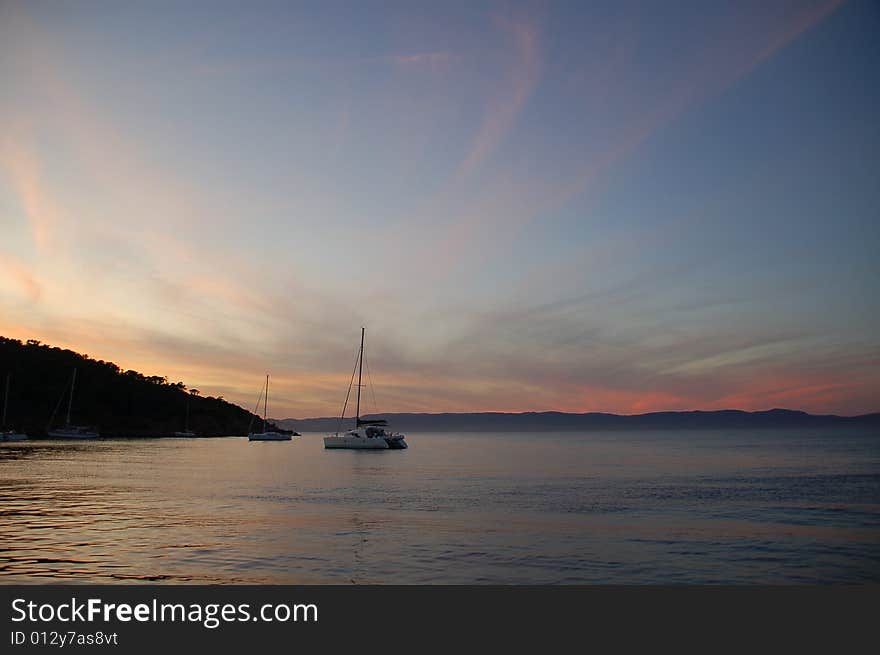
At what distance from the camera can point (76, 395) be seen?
167m

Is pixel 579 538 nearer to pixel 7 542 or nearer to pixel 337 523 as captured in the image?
pixel 337 523

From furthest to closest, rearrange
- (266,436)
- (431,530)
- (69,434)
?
(266,436) < (69,434) < (431,530)

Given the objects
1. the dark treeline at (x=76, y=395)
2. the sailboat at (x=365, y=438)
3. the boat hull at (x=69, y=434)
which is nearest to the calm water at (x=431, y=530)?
the sailboat at (x=365, y=438)

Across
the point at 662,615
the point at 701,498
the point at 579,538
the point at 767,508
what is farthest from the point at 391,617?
the point at 701,498

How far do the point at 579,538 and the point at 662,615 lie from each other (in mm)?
13792

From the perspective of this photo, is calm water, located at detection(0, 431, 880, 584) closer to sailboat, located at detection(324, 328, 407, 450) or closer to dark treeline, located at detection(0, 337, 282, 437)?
sailboat, located at detection(324, 328, 407, 450)

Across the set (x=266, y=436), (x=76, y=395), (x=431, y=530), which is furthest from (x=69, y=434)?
(x=431, y=530)

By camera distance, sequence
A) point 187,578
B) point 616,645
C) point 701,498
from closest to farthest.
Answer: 1. point 616,645
2. point 187,578
3. point 701,498

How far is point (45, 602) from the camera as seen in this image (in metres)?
12.6

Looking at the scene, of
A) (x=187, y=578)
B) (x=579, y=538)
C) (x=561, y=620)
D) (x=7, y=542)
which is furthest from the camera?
(x=579, y=538)

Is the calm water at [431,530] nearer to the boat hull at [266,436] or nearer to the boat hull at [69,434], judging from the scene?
the boat hull at [69,434]

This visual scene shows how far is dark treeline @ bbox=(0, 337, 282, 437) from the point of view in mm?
147750

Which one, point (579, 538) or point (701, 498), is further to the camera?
point (701, 498)

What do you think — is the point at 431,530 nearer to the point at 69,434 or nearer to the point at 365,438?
the point at 365,438
